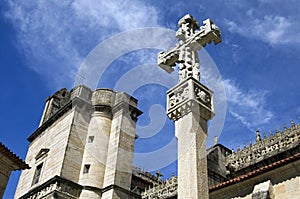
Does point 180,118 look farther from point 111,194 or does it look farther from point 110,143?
point 110,143

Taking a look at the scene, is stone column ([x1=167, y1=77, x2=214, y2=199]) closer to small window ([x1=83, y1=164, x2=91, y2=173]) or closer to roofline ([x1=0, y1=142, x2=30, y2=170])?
roofline ([x1=0, y1=142, x2=30, y2=170])

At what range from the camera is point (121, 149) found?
17.9 meters

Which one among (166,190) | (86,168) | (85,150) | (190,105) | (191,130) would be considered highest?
(85,150)

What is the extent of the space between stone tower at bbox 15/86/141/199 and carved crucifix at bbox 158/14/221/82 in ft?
34.5

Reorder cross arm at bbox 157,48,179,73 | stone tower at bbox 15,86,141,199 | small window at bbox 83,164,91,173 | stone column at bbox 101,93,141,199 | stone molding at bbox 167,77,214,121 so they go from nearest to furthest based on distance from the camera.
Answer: stone molding at bbox 167,77,214,121 → cross arm at bbox 157,48,179,73 → stone tower at bbox 15,86,141,199 → stone column at bbox 101,93,141,199 → small window at bbox 83,164,91,173


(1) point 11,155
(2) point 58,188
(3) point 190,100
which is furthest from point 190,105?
(2) point 58,188

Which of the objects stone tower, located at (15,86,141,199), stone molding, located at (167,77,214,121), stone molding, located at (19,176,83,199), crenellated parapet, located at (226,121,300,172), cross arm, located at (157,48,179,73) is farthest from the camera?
stone tower, located at (15,86,141,199)

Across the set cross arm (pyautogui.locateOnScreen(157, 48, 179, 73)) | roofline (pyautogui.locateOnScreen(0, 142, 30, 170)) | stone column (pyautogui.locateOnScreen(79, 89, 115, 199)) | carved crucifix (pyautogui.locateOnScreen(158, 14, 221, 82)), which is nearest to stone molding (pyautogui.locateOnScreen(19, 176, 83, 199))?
stone column (pyautogui.locateOnScreen(79, 89, 115, 199))

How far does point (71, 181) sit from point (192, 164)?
12.4 meters

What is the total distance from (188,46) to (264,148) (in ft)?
33.0

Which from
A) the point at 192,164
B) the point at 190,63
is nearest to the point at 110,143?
the point at 190,63

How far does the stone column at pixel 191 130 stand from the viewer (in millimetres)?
5039

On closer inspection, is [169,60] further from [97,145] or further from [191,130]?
[97,145]

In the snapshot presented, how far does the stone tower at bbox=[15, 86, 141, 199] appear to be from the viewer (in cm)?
1652
